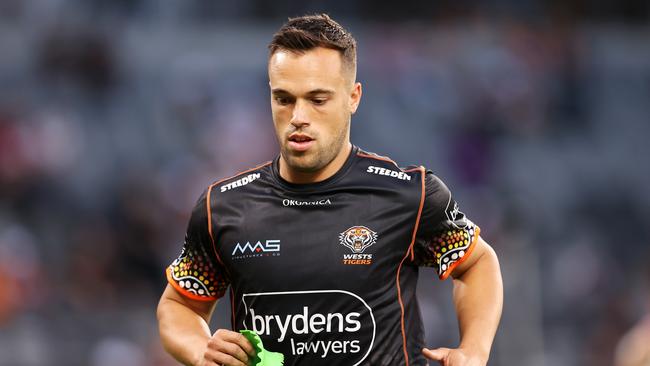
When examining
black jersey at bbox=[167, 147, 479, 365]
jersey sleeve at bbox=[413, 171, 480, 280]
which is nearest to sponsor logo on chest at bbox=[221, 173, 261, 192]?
black jersey at bbox=[167, 147, 479, 365]

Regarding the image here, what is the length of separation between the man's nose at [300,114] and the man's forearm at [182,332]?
939 mm

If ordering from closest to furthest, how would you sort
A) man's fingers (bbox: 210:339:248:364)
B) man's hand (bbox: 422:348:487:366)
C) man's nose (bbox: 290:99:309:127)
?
man's fingers (bbox: 210:339:248:364) < man's hand (bbox: 422:348:487:366) < man's nose (bbox: 290:99:309:127)

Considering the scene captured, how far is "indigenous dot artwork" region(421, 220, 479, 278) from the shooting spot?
4582 mm

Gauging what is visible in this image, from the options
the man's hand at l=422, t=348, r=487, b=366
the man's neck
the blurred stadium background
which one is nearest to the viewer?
the man's hand at l=422, t=348, r=487, b=366

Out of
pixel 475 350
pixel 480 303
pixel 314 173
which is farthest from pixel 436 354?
pixel 314 173

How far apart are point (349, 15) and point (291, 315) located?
11.1 meters

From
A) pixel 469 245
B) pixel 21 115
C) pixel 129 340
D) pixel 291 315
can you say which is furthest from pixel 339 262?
pixel 21 115

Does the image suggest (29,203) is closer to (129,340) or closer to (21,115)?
(21,115)

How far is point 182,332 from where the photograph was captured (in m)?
4.59

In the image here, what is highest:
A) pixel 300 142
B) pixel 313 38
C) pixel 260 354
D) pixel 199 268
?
pixel 313 38

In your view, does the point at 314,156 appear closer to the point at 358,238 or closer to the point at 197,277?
the point at 358,238

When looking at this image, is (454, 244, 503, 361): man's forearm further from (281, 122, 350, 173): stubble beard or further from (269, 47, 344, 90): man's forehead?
(269, 47, 344, 90): man's forehead

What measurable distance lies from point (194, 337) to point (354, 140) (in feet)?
30.0

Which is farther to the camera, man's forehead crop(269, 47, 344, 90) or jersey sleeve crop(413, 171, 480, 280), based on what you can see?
jersey sleeve crop(413, 171, 480, 280)
